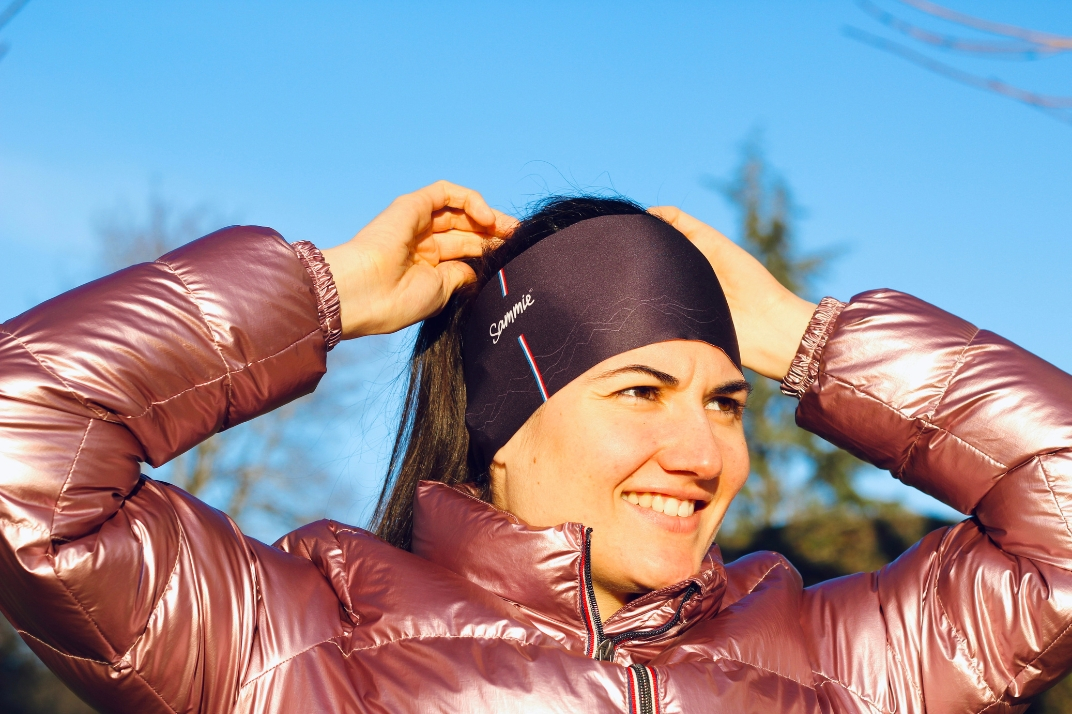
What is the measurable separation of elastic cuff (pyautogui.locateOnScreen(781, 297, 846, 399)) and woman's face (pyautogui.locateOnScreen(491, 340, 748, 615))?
0.21m

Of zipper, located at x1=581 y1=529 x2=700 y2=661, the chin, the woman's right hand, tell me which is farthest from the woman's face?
the woman's right hand

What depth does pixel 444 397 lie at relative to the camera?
3246 millimetres

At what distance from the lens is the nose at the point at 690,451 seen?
258 cm

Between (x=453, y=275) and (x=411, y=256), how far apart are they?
171 mm

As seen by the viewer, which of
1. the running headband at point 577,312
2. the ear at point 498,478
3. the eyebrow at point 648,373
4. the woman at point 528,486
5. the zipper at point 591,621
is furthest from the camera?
the ear at point 498,478

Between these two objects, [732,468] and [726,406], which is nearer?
[732,468]

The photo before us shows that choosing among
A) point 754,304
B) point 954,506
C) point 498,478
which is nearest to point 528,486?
point 498,478

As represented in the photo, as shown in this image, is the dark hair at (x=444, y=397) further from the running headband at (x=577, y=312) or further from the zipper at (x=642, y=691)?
the zipper at (x=642, y=691)

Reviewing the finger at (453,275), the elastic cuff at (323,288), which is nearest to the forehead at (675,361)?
the finger at (453,275)

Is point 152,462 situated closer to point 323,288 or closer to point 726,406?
point 323,288

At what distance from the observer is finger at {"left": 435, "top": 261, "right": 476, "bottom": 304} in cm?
311

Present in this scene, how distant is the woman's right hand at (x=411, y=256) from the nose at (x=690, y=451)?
0.83 metres

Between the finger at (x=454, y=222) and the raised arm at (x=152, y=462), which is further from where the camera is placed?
the finger at (x=454, y=222)

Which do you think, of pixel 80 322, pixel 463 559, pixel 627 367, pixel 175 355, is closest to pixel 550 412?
pixel 627 367
